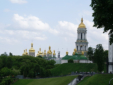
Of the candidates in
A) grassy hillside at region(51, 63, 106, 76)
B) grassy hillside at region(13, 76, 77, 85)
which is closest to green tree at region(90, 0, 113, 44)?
grassy hillside at region(13, 76, 77, 85)

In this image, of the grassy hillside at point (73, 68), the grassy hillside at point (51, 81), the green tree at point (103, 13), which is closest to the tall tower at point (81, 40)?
the grassy hillside at point (73, 68)

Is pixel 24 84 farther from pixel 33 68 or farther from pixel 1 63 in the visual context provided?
pixel 1 63

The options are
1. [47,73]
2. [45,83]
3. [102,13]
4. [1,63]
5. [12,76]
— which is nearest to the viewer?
[102,13]

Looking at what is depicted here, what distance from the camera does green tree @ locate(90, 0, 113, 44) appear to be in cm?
3416

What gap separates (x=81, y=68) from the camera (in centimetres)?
8569

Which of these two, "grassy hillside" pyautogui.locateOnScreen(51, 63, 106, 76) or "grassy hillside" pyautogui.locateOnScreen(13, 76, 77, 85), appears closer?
"grassy hillside" pyautogui.locateOnScreen(13, 76, 77, 85)

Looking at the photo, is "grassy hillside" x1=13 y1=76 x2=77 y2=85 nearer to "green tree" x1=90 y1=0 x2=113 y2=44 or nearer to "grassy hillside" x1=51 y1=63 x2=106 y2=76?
"green tree" x1=90 y1=0 x2=113 y2=44

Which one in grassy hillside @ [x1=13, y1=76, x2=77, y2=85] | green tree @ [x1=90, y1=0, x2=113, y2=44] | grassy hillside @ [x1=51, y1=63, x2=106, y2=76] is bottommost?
grassy hillside @ [x1=13, y1=76, x2=77, y2=85]

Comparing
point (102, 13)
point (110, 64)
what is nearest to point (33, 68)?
point (110, 64)

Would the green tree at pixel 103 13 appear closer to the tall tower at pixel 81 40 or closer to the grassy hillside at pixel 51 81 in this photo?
the grassy hillside at pixel 51 81

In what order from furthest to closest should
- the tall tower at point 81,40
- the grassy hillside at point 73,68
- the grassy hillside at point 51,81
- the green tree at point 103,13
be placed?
the tall tower at point 81,40 < the grassy hillside at point 73,68 < the grassy hillside at point 51,81 < the green tree at point 103,13

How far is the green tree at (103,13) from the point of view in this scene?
112 feet

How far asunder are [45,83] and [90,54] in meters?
48.8

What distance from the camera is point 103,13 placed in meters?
34.3
